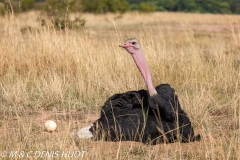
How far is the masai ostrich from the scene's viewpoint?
5.12m

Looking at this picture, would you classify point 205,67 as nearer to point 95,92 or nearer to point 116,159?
point 95,92

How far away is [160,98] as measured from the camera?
512cm

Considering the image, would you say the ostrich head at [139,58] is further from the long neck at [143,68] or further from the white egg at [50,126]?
the white egg at [50,126]

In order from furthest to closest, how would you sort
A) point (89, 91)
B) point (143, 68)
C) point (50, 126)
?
point (89, 91), point (50, 126), point (143, 68)

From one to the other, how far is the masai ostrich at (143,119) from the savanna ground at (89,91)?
93 mm

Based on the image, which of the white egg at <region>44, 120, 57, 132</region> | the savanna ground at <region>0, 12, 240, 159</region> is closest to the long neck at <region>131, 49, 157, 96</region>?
the savanna ground at <region>0, 12, 240, 159</region>

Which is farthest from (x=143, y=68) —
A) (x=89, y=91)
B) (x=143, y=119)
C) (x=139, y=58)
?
(x=89, y=91)

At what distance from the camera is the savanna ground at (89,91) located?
16.1ft

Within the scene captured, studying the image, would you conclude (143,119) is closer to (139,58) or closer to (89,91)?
(139,58)

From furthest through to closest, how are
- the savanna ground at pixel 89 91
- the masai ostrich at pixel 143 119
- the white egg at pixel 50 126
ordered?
the white egg at pixel 50 126, the masai ostrich at pixel 143 119, the savanna ground at pixel 89 91

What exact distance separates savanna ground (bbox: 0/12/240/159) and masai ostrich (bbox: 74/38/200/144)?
0.09m

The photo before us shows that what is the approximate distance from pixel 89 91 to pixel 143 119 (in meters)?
2.24

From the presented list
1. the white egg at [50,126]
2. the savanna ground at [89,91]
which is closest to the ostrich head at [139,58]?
the savanna ground at [89,91]

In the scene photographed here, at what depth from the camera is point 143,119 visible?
5234 mm
